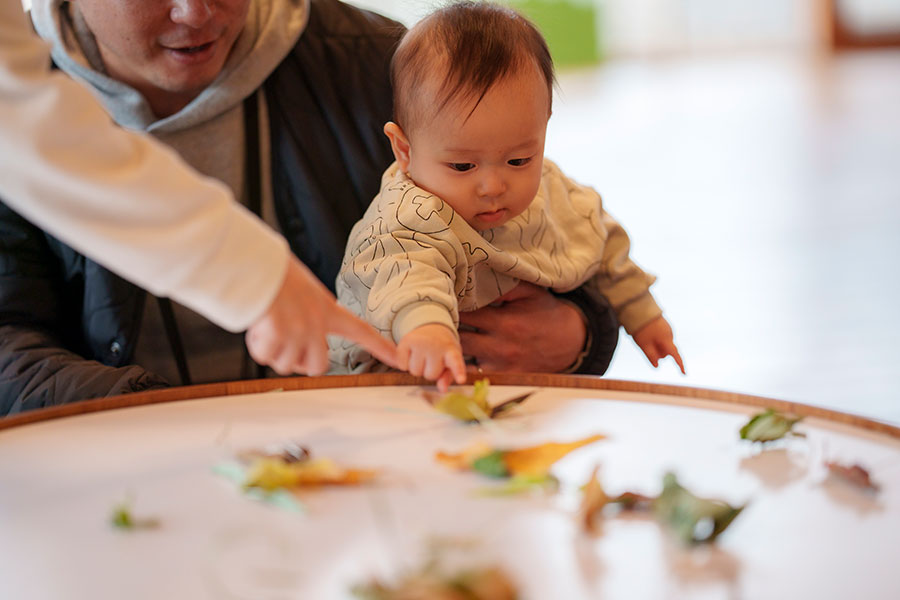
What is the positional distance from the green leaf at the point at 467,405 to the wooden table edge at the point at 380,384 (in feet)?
0.28

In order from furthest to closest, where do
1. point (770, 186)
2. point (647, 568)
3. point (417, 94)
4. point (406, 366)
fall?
point (770, 186), point (417, 94), point (406, 366), point (647, 568)

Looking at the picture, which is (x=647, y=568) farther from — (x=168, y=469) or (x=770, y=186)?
(x=770, y=186)

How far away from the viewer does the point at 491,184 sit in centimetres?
120

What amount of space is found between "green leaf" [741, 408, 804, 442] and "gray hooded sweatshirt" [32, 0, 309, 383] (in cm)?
84

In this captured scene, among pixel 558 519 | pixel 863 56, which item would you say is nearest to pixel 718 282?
pixel 558 519

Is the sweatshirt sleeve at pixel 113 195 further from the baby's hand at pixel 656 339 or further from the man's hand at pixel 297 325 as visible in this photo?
the baby's hand at pixel 656 339

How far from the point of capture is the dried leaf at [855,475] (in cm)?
77

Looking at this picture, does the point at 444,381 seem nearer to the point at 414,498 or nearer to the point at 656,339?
the point at 414,498

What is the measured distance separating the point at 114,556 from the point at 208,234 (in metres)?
0.22

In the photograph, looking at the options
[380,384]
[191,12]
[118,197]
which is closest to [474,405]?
[380,384]

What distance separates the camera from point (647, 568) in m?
0.65

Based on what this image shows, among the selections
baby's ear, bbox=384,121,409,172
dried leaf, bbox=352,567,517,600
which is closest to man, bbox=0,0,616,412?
baby's ear, bbox=384,121,409,172

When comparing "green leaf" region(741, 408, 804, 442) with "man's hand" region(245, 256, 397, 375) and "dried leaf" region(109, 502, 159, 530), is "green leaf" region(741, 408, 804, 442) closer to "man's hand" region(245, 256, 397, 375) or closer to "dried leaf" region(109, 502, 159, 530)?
"man's hand" region(245, 256, 397, 375)

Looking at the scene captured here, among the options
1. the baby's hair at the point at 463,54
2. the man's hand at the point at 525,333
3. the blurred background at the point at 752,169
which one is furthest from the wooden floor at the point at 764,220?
the man's hand at the point at 525,333
